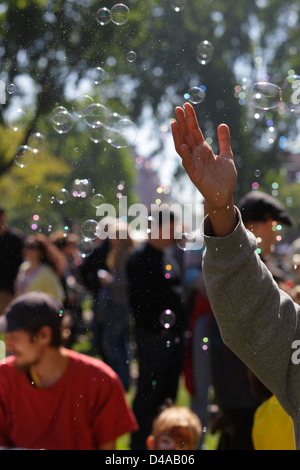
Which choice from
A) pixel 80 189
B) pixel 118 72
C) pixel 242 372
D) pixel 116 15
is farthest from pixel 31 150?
pixel 118 72

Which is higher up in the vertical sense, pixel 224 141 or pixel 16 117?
pixel 16 117

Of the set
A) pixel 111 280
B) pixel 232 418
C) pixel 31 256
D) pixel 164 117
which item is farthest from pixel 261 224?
pixel 164 117

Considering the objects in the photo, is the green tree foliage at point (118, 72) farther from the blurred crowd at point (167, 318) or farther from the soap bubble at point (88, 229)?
the soap bubble at point (88, 229)

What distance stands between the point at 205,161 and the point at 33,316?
1.04m

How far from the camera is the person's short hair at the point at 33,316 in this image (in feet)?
6.27

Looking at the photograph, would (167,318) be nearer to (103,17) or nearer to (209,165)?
(103,17)

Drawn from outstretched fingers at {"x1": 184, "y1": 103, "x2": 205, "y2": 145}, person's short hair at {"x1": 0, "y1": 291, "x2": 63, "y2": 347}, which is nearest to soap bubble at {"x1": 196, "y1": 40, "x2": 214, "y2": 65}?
person's short hair at {"x1": 0, "y1": 291, "x2": 63, "y2": 347}

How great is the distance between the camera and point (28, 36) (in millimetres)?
4668

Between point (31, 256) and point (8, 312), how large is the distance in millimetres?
1720

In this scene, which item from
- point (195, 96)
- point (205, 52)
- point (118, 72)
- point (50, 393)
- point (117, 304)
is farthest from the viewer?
point (118, 72)

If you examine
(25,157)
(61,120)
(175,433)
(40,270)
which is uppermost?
(61,120)

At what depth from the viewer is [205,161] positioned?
110cm

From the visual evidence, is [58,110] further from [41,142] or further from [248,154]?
[248,154]

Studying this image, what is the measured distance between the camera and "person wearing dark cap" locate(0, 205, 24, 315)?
3.27 m
